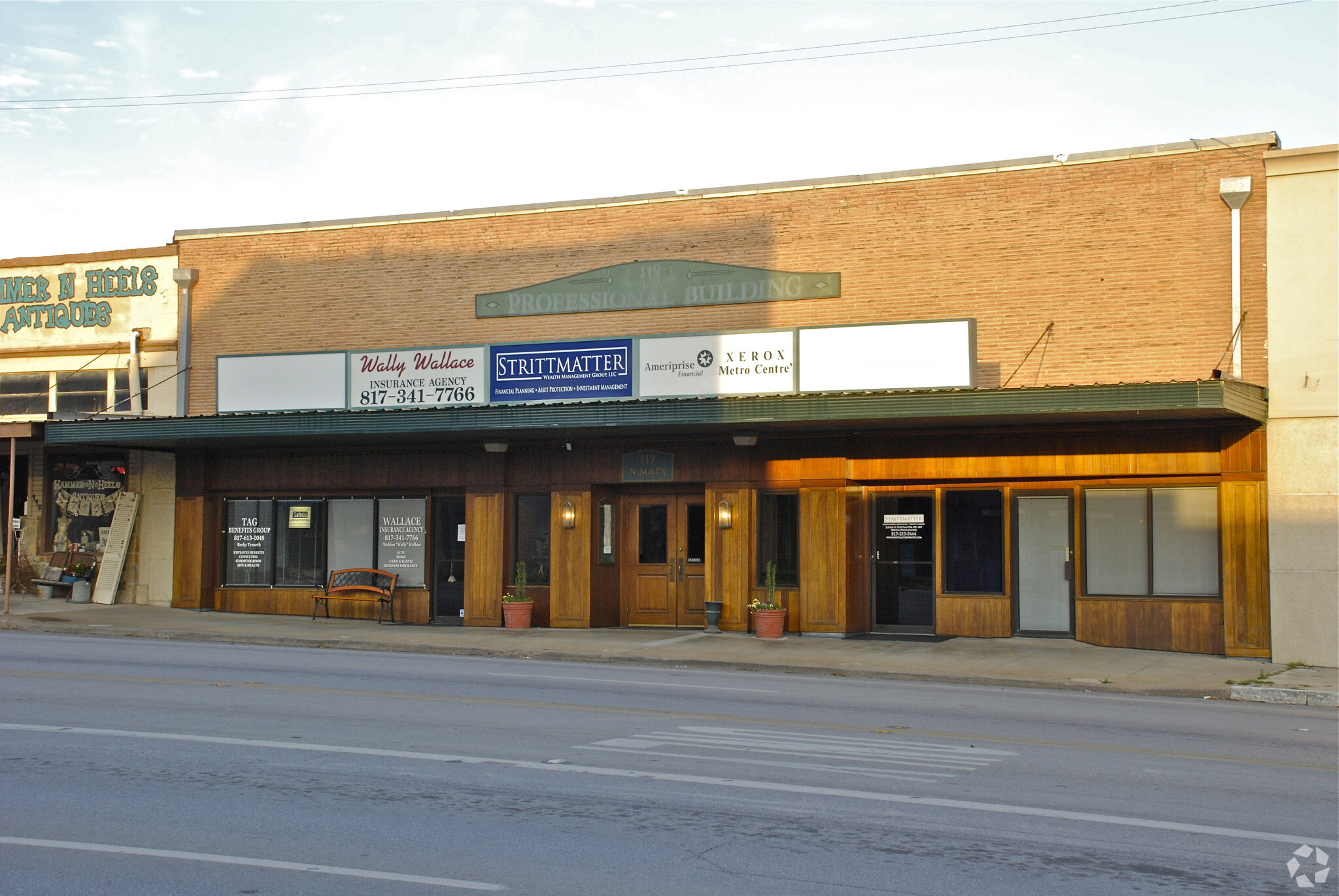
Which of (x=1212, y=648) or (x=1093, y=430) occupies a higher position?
(x=1093, y=430)

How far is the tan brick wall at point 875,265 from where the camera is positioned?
18344 mm

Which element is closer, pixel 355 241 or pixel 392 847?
pixel 392 847

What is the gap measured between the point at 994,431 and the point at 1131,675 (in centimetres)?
493

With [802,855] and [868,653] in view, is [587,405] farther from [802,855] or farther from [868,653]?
[802,855]

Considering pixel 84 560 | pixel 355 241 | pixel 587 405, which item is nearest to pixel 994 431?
pixel 587 405

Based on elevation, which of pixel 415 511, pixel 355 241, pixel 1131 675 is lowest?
pixel 1131 675

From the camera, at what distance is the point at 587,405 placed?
1938 centimetres

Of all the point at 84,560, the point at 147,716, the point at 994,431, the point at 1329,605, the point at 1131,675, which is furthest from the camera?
the point at 84,560

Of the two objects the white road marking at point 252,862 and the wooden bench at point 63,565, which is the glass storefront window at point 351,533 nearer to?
the wooden bench at point 63,565

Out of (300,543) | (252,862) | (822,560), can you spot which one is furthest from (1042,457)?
(252,862)

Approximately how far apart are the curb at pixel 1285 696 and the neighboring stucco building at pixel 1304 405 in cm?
310

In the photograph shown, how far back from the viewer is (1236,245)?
703 inches

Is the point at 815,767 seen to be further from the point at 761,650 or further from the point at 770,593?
the point at 770,593

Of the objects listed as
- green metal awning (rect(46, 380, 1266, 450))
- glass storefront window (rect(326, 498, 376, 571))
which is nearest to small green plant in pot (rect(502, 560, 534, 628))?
green metal awning (rect(46, 380, 1266, 450))
